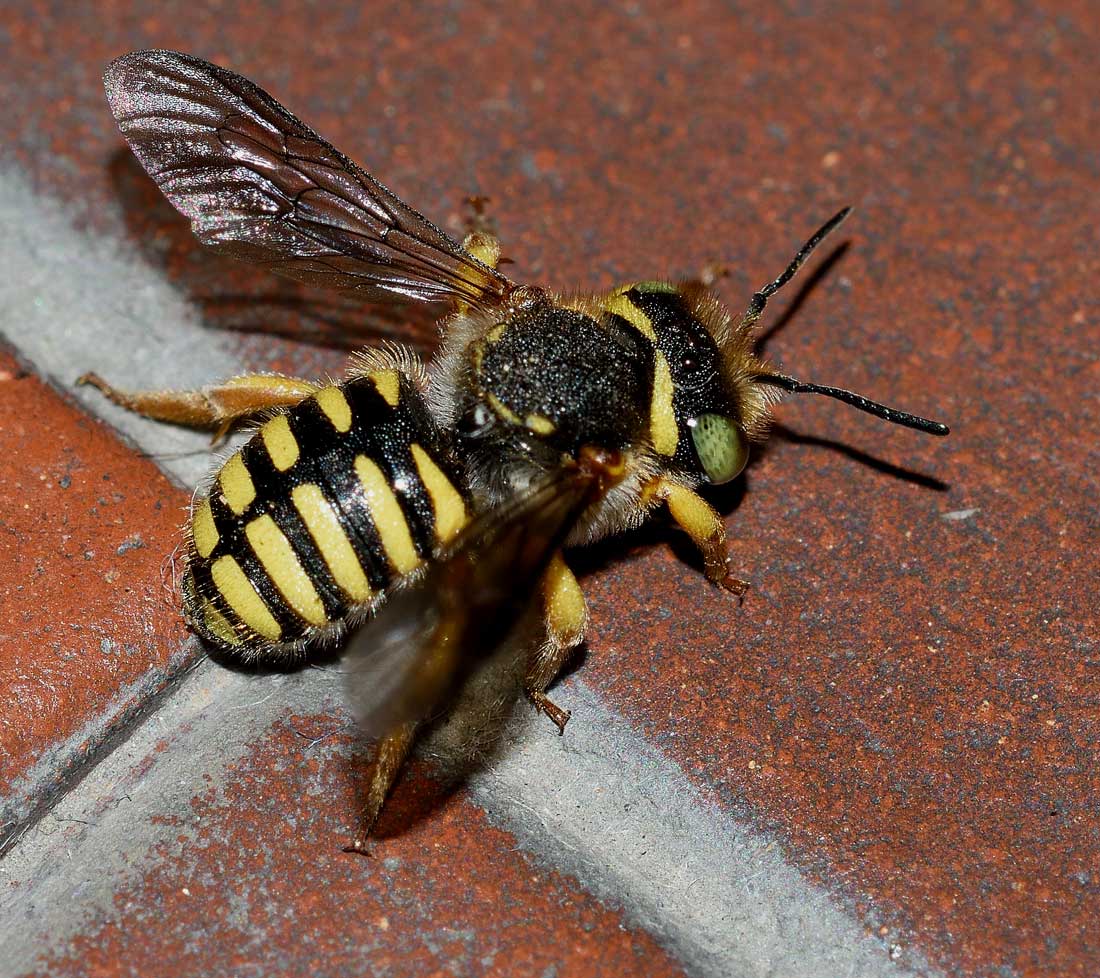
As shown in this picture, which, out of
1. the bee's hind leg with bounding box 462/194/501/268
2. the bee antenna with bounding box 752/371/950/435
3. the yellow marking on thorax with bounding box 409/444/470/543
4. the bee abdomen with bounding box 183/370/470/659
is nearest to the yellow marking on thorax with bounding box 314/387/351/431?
the bee abdomen with bounding box 183/370/470/659

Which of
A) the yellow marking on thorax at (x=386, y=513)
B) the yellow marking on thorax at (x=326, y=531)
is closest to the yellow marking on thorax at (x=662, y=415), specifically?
the yellow marking on thorax at (x=386, y=513)

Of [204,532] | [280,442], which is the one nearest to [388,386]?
[280,442]

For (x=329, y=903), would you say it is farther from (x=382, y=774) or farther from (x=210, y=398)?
(x=210, y=398)

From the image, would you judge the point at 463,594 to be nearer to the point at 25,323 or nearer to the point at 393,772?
the point at 393,772

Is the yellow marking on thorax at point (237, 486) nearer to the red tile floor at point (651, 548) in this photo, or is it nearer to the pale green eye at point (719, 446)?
the red tile floor at point (651, 548)

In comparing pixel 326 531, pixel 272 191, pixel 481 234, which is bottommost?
pixel 326 531

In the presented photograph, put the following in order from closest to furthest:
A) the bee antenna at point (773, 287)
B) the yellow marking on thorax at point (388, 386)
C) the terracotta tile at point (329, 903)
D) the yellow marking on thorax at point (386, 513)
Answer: the terracotta tile at point (329, 903) < the yellow marking on thorax at point (386, 513) < the yellow marking on thorax at point (388, 386) < the bee antenna at point (773, 287)
